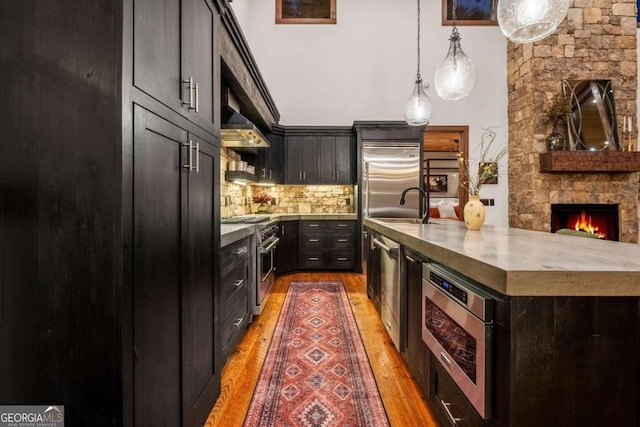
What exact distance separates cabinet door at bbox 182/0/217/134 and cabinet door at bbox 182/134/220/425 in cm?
15

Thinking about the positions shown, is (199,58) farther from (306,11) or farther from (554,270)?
(306,11)

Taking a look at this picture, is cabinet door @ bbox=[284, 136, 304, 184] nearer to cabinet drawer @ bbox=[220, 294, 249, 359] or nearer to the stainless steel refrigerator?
the stainless steel refrigerator

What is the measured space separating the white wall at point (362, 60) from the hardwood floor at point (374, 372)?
12.2 feet

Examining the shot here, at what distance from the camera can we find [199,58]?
1472 millimetres

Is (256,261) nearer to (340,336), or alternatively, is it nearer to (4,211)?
(340,336)

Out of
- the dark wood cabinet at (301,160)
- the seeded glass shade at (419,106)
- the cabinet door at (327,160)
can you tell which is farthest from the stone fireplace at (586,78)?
the dark wood cabinet at (301,160)

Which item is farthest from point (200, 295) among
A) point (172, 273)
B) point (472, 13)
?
point (472, 13)

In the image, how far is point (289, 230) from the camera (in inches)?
190

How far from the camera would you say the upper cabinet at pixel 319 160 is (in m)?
5.14

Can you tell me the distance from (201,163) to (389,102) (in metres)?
4.71

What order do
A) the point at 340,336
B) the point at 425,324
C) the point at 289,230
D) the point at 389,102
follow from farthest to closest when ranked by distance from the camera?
the point at 389,102, the point at 289,230, the point at 340,336, the point at 425,324

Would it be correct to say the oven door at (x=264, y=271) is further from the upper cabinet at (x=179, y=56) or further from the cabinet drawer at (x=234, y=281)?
the upper cabinet at (x=179, y=56)

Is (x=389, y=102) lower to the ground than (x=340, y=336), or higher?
higher

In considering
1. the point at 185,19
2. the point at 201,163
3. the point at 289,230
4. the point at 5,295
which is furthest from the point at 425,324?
the point at 289,230
